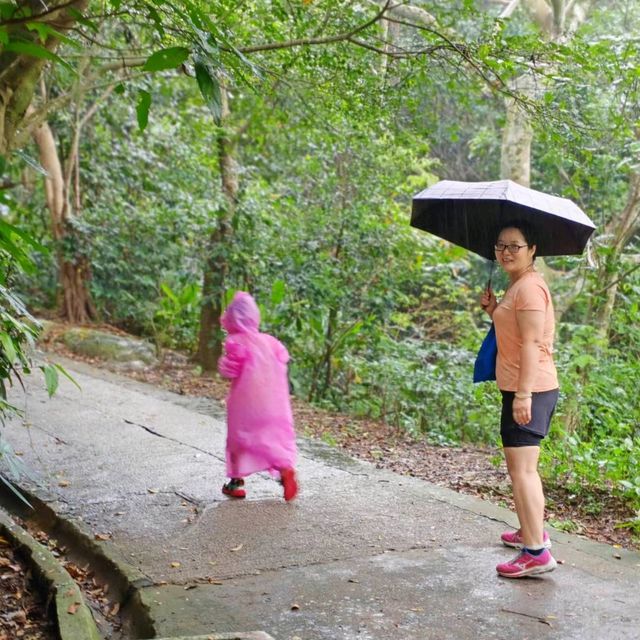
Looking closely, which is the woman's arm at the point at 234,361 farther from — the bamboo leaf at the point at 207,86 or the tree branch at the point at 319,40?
the bamboo leaf at the point at 207,86

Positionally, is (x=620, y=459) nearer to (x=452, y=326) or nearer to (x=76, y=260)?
(x=452, y=326)

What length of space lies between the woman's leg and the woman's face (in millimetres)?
932

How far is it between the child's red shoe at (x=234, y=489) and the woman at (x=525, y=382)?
6.42 ft

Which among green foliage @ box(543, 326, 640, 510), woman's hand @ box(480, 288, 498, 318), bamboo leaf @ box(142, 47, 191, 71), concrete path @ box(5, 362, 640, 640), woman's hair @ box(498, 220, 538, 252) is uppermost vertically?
bamboo leaf @ box(142, 47, 191, 71)

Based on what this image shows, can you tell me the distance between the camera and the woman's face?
4.37m

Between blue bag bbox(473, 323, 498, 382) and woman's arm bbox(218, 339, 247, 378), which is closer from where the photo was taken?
blue bag bbox(473, 323, 498, 382)

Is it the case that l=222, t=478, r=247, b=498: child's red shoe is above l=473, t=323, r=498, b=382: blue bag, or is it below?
below

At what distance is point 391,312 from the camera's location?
1096cm

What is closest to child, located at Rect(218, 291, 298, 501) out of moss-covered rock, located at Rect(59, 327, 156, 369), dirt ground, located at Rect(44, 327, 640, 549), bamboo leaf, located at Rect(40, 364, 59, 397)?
dirt ground, located at Rect(44, 327, 640, 549)

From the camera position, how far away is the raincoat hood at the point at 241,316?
18.1ft

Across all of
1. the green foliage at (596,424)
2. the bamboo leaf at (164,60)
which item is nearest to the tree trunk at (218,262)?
the green foliage at (596,424)

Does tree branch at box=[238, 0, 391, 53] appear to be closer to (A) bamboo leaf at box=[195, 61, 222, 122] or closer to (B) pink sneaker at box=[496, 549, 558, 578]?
(A) bamboo leaf at box=[195, 61, 222, 122]

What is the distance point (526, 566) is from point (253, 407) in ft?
6.65

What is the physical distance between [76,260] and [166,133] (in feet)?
8.96
